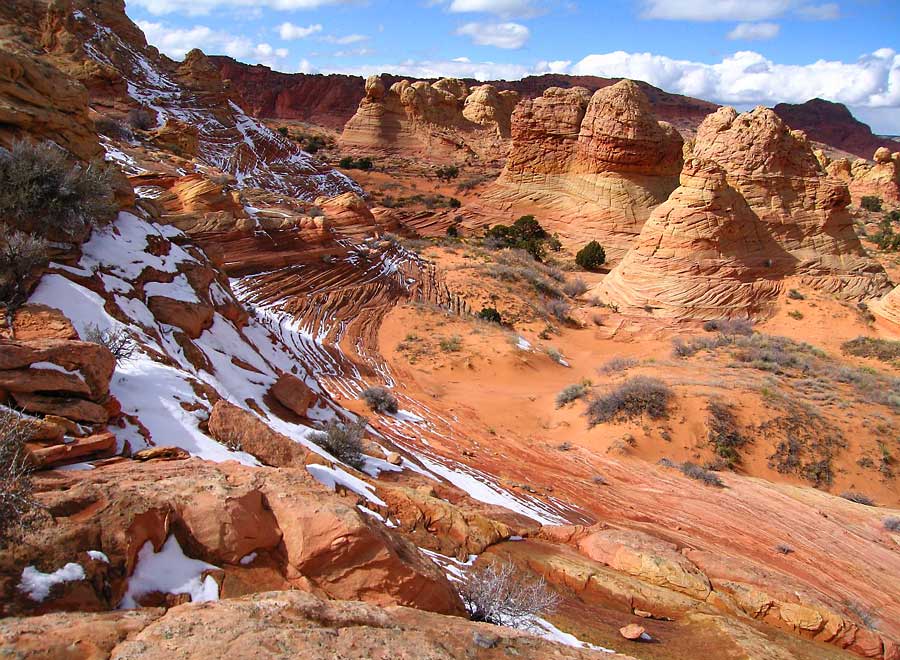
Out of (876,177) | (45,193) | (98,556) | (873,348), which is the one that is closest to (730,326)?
(873,348)

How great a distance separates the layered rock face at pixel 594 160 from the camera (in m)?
31.2

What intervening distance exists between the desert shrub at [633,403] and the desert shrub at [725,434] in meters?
0.84

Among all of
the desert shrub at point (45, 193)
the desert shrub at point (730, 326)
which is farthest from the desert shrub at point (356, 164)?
the desert shrub at point (45, 193)

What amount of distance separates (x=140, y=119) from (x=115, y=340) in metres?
24.7

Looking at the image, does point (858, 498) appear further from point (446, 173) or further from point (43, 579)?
point (446, 173)

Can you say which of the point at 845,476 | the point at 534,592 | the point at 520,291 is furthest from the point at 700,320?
the point at 534,592

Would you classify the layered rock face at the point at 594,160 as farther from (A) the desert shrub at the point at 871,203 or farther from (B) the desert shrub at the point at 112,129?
(A) the desert shrub at the point at 871,203

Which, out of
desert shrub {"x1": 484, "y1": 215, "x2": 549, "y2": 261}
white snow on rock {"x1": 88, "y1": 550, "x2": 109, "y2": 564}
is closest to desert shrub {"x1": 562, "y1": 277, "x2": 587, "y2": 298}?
desert shrub {"x1": 484, "y1": 215, "x2": 549, "y2": 261}

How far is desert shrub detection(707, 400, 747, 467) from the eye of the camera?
10.5m

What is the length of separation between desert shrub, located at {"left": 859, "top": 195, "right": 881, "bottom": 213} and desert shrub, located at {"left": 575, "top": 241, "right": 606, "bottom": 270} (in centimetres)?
2894

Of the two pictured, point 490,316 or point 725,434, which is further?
point 490,316

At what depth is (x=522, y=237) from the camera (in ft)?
102

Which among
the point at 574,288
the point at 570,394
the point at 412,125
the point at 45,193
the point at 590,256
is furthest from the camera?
the point at 412,125

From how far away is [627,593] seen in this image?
16.7ft
